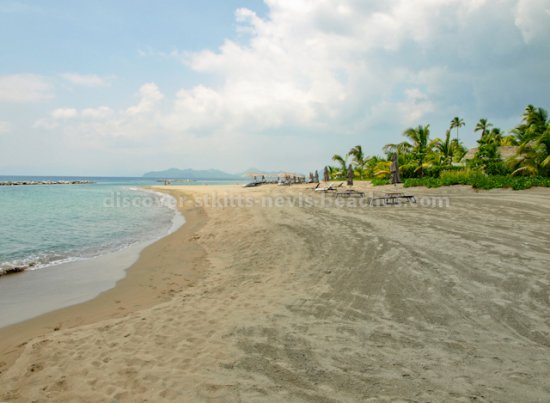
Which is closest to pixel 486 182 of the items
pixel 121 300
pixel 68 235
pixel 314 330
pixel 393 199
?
pixel 393 199

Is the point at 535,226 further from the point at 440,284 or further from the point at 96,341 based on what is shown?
the point at 96,341

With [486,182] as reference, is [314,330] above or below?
below

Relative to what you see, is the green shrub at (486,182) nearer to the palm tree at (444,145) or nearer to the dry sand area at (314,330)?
the palm tree at (444,145)

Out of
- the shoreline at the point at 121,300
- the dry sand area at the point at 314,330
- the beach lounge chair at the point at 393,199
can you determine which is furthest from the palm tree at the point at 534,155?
the shoreline at the point at 121,300

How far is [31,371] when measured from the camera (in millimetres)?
3812

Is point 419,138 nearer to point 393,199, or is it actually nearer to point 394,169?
point 394,169

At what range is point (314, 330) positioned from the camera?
4.47 m

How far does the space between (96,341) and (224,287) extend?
→ 8.40 ft

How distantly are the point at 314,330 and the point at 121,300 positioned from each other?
4155mm

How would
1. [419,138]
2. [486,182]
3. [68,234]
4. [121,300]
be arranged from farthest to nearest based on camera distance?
[419,138], [486,182], [68,234], [121,300]

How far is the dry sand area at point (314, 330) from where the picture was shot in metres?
3.29

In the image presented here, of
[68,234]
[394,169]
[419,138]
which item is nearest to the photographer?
[68,234]

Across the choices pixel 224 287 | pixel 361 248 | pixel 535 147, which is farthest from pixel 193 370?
pixel 535 147

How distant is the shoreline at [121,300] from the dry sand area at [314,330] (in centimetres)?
4
